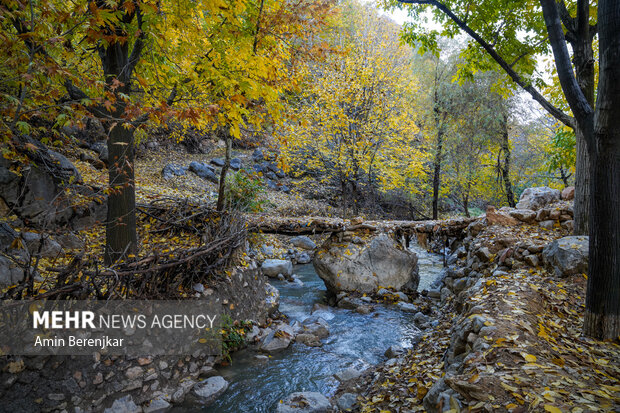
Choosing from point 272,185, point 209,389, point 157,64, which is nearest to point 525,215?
point 209,389

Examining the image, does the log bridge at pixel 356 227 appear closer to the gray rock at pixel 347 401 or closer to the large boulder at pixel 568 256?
the large boulder at pixel 568 256

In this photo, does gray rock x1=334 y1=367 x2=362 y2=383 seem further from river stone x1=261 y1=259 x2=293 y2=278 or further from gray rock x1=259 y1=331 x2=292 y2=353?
river stone x1=261 y1=259 x2=293 y2=278

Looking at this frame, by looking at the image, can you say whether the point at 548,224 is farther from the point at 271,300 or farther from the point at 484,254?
the point at 271,300

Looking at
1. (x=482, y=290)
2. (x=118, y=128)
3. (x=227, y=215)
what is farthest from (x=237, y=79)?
(x=482, y=290)

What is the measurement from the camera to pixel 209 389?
153 inches

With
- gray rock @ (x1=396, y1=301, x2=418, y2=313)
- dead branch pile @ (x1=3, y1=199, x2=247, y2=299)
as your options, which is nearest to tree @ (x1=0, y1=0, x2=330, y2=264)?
dead branch pile @ (x1=3, y1=199, x2=247, y2=299)

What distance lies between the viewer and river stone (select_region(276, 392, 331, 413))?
355 centimetres

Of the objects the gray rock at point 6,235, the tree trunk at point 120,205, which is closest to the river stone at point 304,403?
the tree trunk at point 120,205

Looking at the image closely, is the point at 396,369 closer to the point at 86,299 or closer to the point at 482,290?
the point at 482,290

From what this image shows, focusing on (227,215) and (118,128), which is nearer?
(118,128)

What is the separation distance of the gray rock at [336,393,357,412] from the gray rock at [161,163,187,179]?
515 inches

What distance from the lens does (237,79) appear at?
13.7 ft

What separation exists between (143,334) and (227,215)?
9.27 ft

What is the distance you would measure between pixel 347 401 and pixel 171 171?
13708 mm
